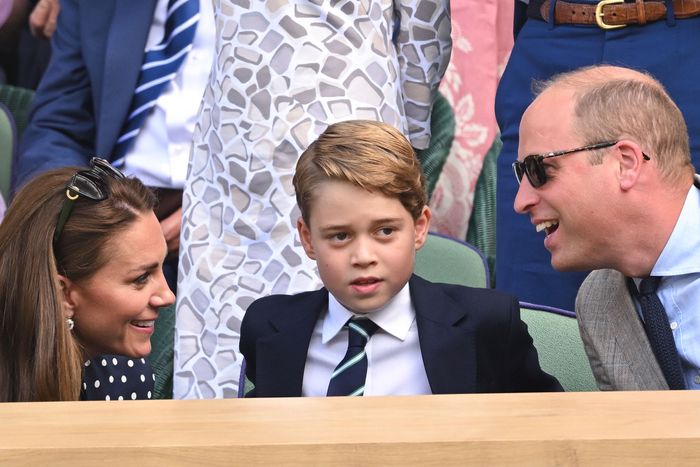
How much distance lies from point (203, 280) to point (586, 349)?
103 centimetres

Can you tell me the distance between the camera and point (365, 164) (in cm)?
212

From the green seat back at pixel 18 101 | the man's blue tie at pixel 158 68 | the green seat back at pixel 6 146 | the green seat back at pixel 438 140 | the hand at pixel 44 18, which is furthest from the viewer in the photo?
the hand at pixel 44 18

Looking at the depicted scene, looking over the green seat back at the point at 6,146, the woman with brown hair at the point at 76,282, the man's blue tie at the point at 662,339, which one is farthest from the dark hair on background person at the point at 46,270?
the green seat back at the point at 6,146

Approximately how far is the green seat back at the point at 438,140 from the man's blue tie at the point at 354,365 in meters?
1.25

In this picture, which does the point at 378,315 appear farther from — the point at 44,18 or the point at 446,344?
the point at 44,18

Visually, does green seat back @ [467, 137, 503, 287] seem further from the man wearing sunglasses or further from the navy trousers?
the man wearing sunglasses

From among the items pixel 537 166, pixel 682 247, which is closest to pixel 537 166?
pixel 537 166

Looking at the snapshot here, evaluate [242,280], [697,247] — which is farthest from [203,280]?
[697,247]

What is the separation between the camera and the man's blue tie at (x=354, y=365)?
2049 millimetres

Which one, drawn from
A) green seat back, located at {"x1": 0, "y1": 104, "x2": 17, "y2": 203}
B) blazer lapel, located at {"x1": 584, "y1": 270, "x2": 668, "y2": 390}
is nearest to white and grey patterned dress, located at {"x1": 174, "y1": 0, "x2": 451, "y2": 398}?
blazer lapel, located at {"x1": 584, "y1": 270, "x2": 668, "y2": 390}

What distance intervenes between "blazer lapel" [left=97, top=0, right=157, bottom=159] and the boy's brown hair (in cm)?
135

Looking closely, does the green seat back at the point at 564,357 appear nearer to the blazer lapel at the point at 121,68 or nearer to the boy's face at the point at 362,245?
the boy's face at the point at 362,245

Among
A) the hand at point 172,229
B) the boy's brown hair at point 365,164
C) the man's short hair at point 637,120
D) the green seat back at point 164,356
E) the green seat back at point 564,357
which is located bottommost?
the green seat back at point 164,356

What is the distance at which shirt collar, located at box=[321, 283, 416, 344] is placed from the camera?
2.12 meters
